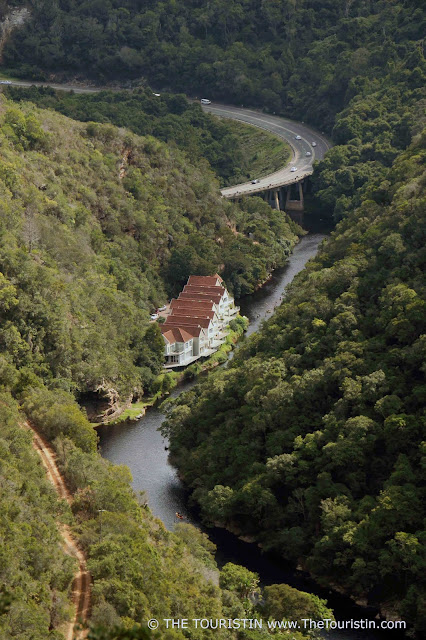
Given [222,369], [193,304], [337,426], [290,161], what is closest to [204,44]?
[290,161]

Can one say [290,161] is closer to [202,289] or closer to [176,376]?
[202,289]

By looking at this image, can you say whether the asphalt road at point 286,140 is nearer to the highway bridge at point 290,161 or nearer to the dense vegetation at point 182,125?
the highway bridge at point 290,161

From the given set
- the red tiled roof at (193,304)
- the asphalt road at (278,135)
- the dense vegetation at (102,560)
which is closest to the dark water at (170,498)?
the dense vegetation at (102,560)

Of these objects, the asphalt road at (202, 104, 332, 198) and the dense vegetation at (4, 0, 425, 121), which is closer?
the asphalt road at (202, 104, 332, 198)

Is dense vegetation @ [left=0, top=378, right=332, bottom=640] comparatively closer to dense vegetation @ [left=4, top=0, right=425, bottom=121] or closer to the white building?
the white building

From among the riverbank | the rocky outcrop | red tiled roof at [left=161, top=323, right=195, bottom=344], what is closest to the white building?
red tiled roof at [left=161, top=323, right=195, bottom=344]
